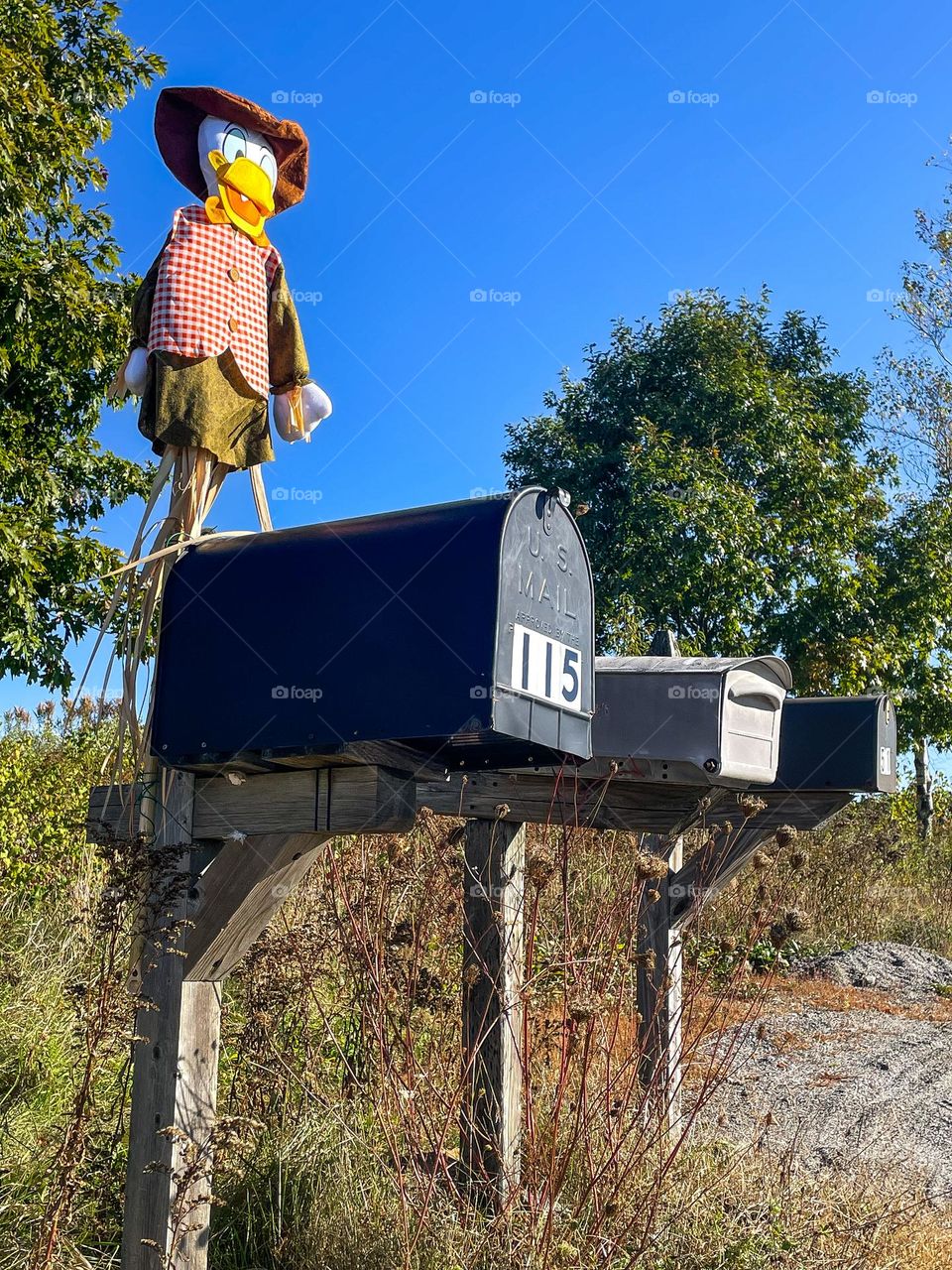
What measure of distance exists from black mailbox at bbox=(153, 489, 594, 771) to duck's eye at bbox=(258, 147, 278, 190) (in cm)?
92

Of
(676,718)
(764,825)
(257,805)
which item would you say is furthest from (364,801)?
(764,825)

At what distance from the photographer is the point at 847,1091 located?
5.47 m

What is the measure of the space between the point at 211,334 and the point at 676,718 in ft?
4.88

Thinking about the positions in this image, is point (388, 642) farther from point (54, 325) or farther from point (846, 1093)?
point (54, 325)

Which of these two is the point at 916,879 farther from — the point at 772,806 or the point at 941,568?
the point at 772,806

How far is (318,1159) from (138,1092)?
0.99m

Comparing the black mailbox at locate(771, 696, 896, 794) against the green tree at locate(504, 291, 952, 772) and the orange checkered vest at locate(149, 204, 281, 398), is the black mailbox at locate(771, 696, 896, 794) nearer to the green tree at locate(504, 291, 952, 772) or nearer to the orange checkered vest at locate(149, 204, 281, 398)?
the orange checkered vest at locate(149, 204, 281, 398)

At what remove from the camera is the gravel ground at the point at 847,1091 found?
13.8ft

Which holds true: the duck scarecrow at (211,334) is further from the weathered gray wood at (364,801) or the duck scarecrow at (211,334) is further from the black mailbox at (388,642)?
the weathered gray wood at (364,801)

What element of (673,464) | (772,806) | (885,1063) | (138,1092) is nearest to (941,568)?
(673,464)

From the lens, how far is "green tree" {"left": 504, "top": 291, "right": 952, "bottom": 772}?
10.9m

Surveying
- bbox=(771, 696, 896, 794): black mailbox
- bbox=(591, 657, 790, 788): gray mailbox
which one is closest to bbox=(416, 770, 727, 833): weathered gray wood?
bbox=(591, 657, 790, 788): gray mailbox

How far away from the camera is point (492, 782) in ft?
10.5

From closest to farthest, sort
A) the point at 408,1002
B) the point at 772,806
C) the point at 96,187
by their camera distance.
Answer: the point at 408,1002 → the point at 772,806 → the point at 96,187
